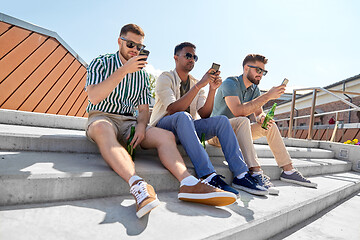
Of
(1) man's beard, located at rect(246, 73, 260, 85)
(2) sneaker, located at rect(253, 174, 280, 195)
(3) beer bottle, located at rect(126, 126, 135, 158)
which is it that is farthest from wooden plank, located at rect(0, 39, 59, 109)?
A: (2) sneaker, located at rect(253, 174, 280, 195)

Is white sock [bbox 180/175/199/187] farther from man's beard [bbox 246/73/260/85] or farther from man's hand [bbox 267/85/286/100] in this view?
man's beard [bbox 246/73/260/85]

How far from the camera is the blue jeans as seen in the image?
1737 mm

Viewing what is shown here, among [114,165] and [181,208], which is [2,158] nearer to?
[114,165]

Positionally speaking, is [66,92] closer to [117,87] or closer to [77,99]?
[77,99]

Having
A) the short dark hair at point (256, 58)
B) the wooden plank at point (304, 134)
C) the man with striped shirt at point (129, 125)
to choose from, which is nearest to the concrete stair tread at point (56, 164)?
the man with striped shirt at point (129, 125)

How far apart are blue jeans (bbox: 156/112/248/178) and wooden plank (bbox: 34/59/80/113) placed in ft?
7.42

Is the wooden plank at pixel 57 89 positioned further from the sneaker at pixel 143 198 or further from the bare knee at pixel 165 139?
the sneaker at pixel 143 198

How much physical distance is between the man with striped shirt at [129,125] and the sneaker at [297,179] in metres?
1.38

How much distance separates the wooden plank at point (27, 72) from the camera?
2893 millimetres

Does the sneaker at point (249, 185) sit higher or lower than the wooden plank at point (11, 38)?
lower

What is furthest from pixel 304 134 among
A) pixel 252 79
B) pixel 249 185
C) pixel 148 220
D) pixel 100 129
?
pixel 148 220

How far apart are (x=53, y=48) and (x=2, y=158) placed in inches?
107

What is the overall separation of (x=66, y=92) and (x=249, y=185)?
132 inches

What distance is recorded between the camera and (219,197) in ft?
4.60
